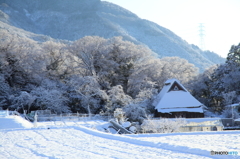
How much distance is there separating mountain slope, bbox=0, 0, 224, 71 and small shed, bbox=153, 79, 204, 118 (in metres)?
50.3

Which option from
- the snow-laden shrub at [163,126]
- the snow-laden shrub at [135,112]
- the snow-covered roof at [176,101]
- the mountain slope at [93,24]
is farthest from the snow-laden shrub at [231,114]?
the mountain slope at [93,24]

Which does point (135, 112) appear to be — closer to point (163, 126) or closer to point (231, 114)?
point (163, 126)

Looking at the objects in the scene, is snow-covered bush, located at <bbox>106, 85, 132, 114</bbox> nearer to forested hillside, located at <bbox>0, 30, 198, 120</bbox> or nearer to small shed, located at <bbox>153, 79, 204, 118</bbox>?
forested hillside, located at <bbox>0, 30, 198, 120</bbox>

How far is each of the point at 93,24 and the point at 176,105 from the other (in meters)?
83.4

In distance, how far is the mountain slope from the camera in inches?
3605

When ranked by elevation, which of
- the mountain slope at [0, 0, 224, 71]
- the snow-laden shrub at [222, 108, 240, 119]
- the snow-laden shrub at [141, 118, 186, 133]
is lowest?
the snow-laden shrub at [141, 118, 186, 133]

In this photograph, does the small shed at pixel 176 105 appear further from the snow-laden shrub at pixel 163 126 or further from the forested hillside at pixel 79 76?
the snow-laden shrub at pixel 163 126

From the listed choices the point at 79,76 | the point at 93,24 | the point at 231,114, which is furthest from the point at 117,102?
the point at 93,24

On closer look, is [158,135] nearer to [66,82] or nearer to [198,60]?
[66,82]

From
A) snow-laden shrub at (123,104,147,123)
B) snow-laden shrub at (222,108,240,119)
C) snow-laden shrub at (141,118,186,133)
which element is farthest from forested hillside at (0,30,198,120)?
snow-laden shrub at (222,108,240,119)

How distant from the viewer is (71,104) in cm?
3231

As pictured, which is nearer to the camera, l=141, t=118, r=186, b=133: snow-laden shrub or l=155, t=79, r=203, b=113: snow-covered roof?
l=141, t=118, r=186, b=133: snow-laden shrub

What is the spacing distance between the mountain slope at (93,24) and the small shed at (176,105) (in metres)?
50.3

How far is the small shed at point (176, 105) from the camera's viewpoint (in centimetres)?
2688
